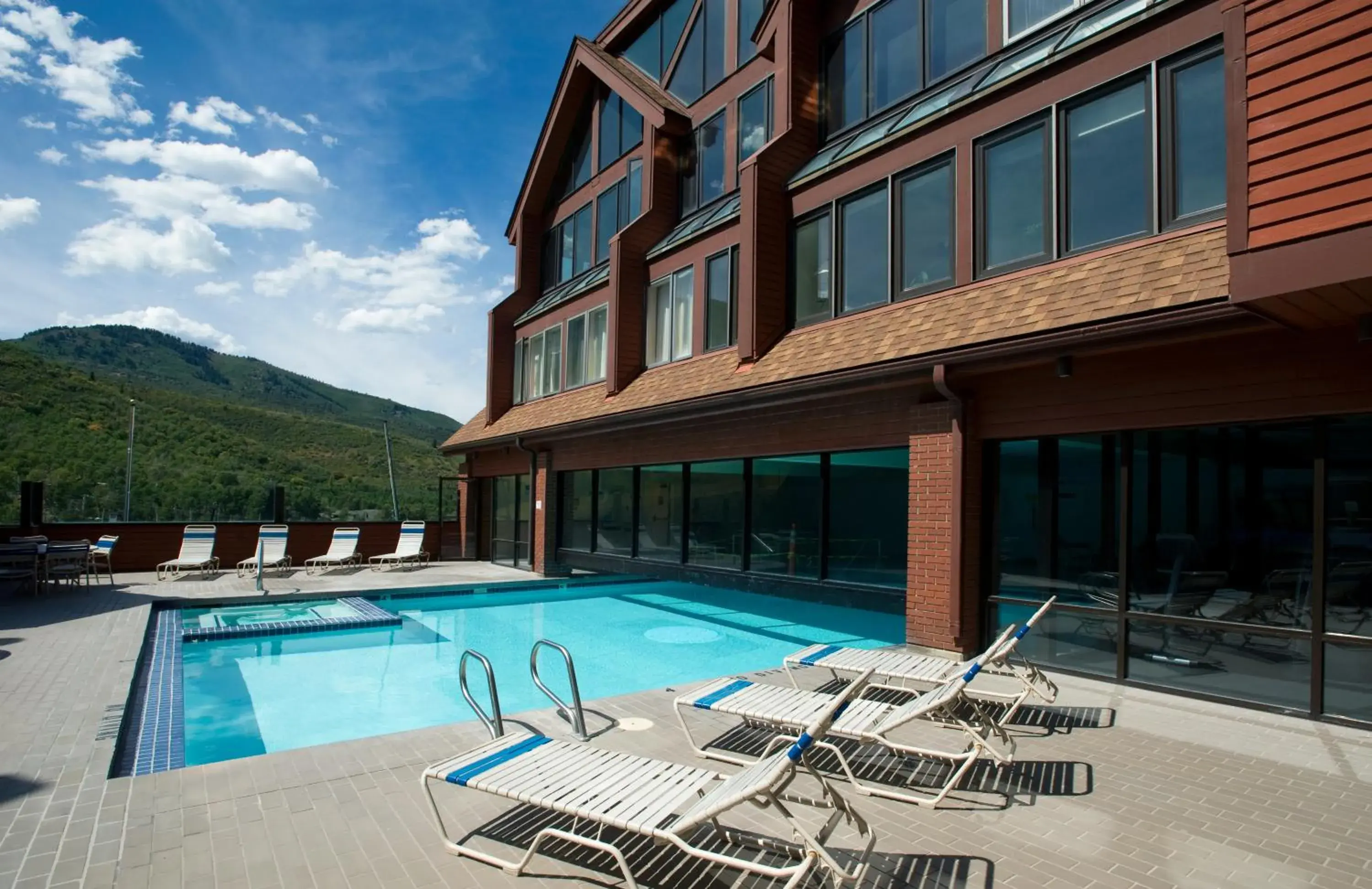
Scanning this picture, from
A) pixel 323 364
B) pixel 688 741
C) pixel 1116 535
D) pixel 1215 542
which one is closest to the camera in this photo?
pixel 688 741

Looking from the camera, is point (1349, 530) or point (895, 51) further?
point (895, 51)

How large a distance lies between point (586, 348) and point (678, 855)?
1382 cm

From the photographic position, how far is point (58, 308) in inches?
2409

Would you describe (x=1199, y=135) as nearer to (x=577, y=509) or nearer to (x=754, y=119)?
(x=754, y=119)

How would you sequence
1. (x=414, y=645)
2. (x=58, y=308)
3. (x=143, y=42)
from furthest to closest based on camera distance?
(x=58, y=308)
(x=143, y=42)
(x=414, y=645)

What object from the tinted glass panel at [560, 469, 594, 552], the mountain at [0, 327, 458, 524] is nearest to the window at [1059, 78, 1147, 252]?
the tinted glass panel at [560, 469, 594, 552]

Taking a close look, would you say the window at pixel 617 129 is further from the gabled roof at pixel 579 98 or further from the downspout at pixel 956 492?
the downspout at pixel 956 492

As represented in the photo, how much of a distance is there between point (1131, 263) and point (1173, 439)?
161 cm

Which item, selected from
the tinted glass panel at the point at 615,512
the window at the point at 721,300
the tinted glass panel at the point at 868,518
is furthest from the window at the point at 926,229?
the tinted glass panel at the point at 615,512

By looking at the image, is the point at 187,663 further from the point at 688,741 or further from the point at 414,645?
the point at 688,741

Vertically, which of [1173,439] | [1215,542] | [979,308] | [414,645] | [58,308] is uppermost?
[58,308]

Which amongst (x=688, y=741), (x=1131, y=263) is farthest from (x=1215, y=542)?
(x=688, y=741)

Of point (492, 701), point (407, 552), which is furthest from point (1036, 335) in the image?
point (407, 552)

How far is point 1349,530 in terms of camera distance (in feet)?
19.4
